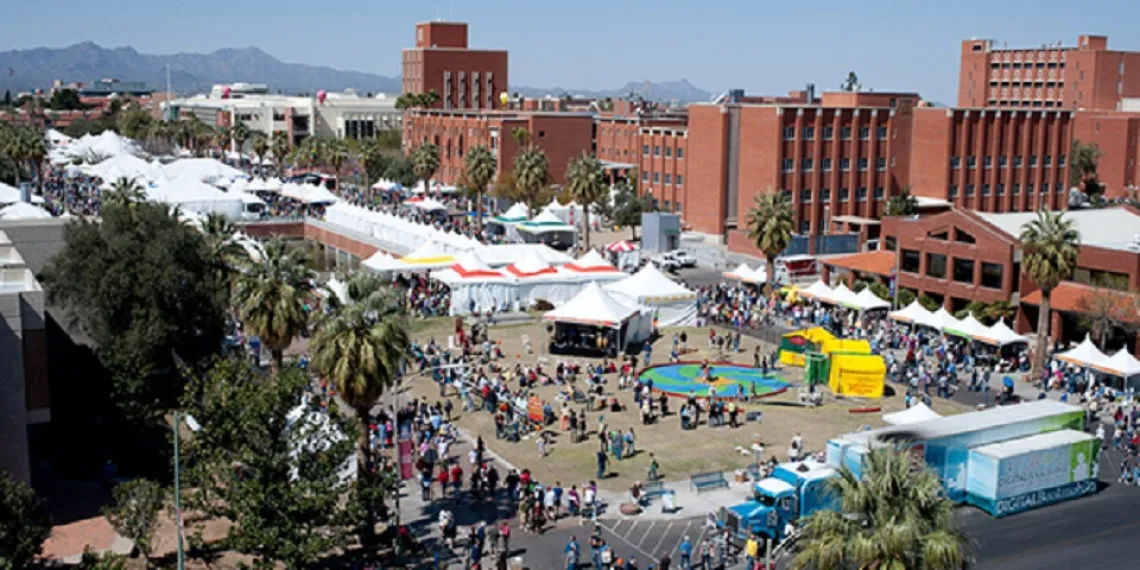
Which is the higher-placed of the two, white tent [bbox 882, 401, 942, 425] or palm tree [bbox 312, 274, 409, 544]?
palm tree [bbox 312, 274, 409, 544]

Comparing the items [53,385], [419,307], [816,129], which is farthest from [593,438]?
[816,129]

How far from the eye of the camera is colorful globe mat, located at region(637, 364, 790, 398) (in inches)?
1695

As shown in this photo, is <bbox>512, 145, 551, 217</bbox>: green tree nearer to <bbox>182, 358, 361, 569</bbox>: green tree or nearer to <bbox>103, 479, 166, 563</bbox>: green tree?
<bbox>182, 358, 361, 569</bbox>: green tree

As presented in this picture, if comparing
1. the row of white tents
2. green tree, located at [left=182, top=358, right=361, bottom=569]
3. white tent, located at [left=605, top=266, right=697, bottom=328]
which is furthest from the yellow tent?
green tree, located at [left=182, top=358, right=361, bottom=569]

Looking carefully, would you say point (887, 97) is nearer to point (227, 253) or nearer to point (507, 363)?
point (507, 363)

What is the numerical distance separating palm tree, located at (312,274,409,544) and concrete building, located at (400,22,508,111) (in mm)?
116367

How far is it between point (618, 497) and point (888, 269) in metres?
32.4

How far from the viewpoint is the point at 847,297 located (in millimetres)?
54938

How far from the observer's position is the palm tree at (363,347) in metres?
27.1

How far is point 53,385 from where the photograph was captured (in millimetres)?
34188

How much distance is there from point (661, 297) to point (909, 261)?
1381 centimetres

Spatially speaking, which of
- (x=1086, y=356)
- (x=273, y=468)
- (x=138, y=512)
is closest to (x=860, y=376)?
(x=1086, y=356)

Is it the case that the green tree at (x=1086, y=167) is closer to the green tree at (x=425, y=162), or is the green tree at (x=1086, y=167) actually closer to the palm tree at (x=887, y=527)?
the green tree at (x=425, y=162)

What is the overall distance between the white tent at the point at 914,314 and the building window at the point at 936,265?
4.47m
